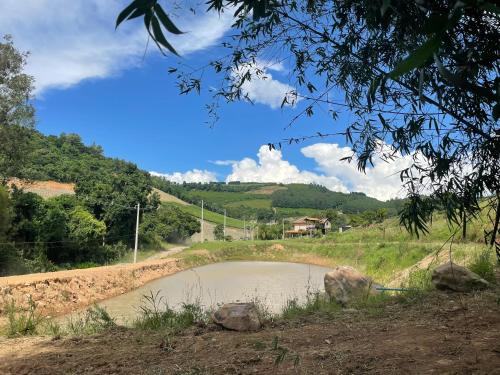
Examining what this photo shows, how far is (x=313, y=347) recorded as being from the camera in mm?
4027

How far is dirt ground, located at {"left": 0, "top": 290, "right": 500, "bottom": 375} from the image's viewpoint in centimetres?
329

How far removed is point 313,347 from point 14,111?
18.4m

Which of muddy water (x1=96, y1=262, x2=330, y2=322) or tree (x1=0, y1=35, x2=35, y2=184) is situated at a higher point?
tree (x1=0, y1=35, x2=35, y2=184)

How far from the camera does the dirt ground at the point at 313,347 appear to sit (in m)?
3.29

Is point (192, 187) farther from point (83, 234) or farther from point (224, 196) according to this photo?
point (83, 234)

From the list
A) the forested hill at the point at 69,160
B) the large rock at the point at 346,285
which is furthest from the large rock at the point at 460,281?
the forested hill at the point at 69,160

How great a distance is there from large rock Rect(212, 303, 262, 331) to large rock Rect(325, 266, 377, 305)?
83.2 inches

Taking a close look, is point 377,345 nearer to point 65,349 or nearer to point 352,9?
point 352,9

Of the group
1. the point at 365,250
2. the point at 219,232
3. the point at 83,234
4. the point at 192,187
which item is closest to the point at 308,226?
the point at 219,232

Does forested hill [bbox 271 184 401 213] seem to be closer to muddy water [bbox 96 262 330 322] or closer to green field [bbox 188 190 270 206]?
green field [bbox 188 190 270 206]

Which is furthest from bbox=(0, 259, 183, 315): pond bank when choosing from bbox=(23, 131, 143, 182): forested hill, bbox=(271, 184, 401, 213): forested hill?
bbox=(271, 184, 401, 213): forested hill

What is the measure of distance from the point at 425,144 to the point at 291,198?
106 meters

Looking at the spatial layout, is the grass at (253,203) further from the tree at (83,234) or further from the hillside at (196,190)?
the tree at (83,234)

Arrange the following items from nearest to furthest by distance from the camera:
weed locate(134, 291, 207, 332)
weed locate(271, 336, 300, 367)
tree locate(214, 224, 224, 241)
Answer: weed locate(271, 336, 300, 367) → weed locate(134, 291, 207, 332) → tree locate(214, 224, 224, 241)
